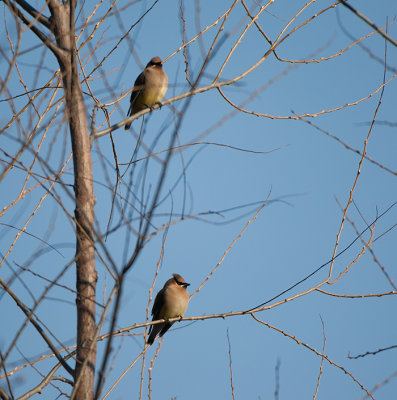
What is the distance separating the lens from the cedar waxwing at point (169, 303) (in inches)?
237

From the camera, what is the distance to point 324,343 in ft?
11.4

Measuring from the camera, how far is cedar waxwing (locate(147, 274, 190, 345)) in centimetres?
603

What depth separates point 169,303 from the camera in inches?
237

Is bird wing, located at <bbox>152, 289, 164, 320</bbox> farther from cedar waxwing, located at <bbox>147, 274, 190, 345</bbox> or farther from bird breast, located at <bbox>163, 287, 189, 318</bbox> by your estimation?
bird breast, located at <bbox>163, 287, 189, 318</bbox>

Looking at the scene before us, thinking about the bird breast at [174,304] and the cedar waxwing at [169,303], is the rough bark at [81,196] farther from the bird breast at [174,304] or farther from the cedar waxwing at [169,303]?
the bird breast at [174,304]

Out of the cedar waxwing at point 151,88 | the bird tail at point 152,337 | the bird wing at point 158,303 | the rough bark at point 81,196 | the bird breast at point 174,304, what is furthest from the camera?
the cedar waxwing at point 151,88

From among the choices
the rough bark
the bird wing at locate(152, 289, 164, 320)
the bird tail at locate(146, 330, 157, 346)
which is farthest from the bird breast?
the rough bark

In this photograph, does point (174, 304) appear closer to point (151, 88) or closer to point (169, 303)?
point (169, 303)

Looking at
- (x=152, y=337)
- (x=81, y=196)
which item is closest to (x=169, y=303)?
(x=152, y=337)

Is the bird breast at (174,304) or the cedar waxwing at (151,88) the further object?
the cedar waxwing at (151,88)

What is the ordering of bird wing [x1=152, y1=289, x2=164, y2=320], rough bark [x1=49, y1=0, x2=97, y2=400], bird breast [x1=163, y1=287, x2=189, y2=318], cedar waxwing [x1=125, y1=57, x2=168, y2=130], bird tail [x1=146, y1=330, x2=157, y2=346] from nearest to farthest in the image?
rough bark [x1=49, y1=0, x2=97, y2=400] < bird breast [x1=163, y1=287, x2=189, y2=318] < bird wing [x1=152, y1=289, x2=164, y2=320] < bird tail [x1=146, y1=330, x2=157, y2=346] < cedar waxwing [x1=125, y1=57, x2=168, y2=130]

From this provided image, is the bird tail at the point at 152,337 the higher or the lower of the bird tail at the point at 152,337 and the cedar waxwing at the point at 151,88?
the lower

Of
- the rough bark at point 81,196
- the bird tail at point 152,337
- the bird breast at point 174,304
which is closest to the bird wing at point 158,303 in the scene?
the bird breast at point 174,304

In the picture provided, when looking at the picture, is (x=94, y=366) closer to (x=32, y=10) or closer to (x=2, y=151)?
(x=2, y=151)
